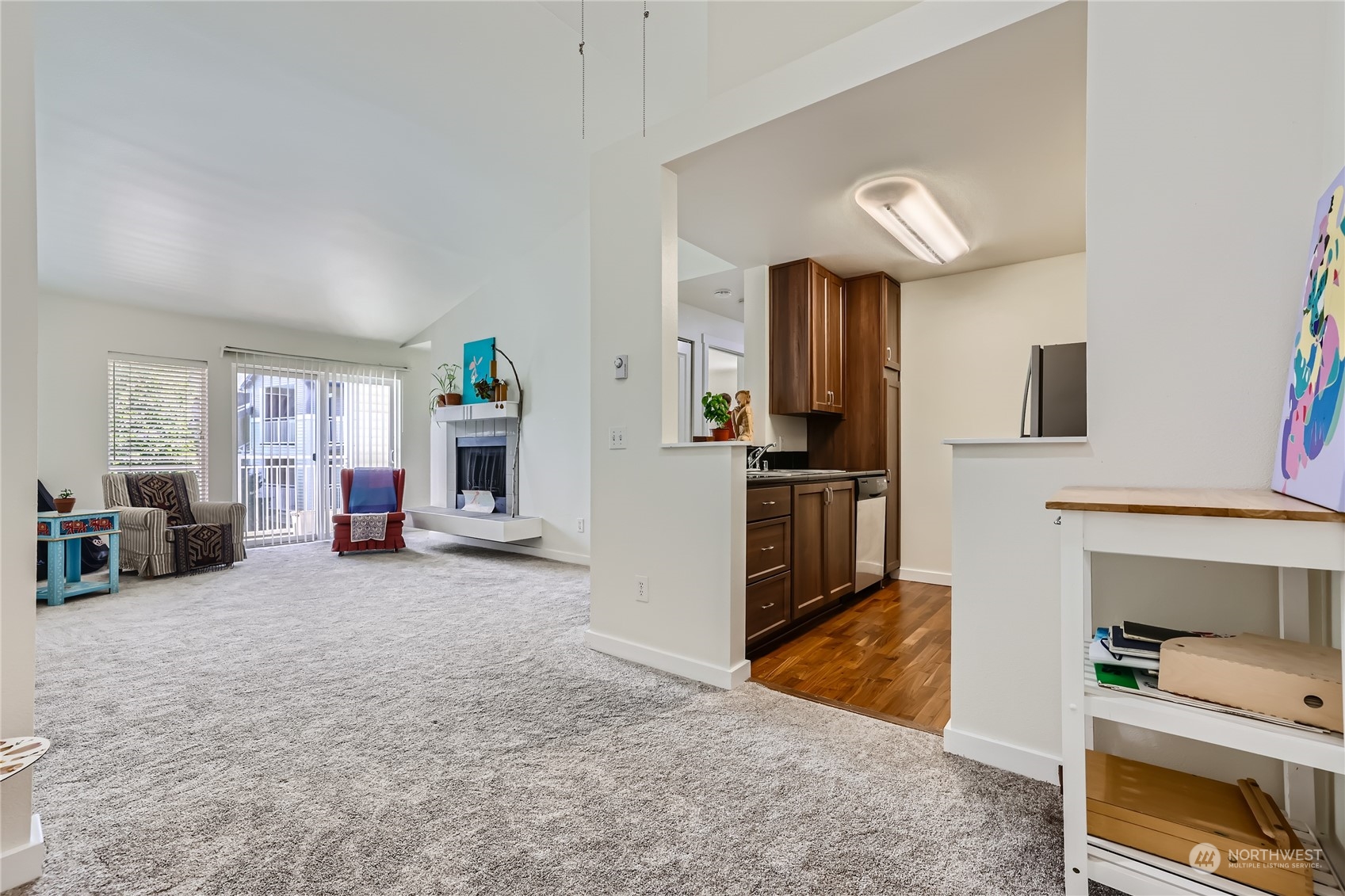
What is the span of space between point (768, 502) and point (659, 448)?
602 millimetres

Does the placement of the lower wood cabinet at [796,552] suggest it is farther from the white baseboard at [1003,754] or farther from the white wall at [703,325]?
the white wall at [703,325]

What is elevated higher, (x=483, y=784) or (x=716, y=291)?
(x=716, y=291)

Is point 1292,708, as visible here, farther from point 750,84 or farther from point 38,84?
point 38,84

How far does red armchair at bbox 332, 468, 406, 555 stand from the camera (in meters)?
5.61

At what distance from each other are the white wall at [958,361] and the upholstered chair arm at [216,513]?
566 centimetres

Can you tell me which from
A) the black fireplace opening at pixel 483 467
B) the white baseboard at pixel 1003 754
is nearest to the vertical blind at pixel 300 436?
the black fireplace opening at pixel 483 467

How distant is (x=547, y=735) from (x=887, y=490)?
3.20m

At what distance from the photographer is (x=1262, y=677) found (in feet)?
3.47

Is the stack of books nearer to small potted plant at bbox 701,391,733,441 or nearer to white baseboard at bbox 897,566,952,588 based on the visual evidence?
small potted plant at bbox 701,391,733,441

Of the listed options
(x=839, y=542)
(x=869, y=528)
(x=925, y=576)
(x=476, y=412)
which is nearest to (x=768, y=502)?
(x=839, y=542)

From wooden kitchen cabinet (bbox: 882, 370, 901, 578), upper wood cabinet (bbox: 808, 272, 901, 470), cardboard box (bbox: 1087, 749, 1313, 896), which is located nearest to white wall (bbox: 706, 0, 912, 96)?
upper wood cabinet (bbox: 808, 272, 901, 470)

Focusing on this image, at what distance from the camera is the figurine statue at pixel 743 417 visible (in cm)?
361

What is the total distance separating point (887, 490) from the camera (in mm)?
4375

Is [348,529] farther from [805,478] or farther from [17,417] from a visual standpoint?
[17,417]
